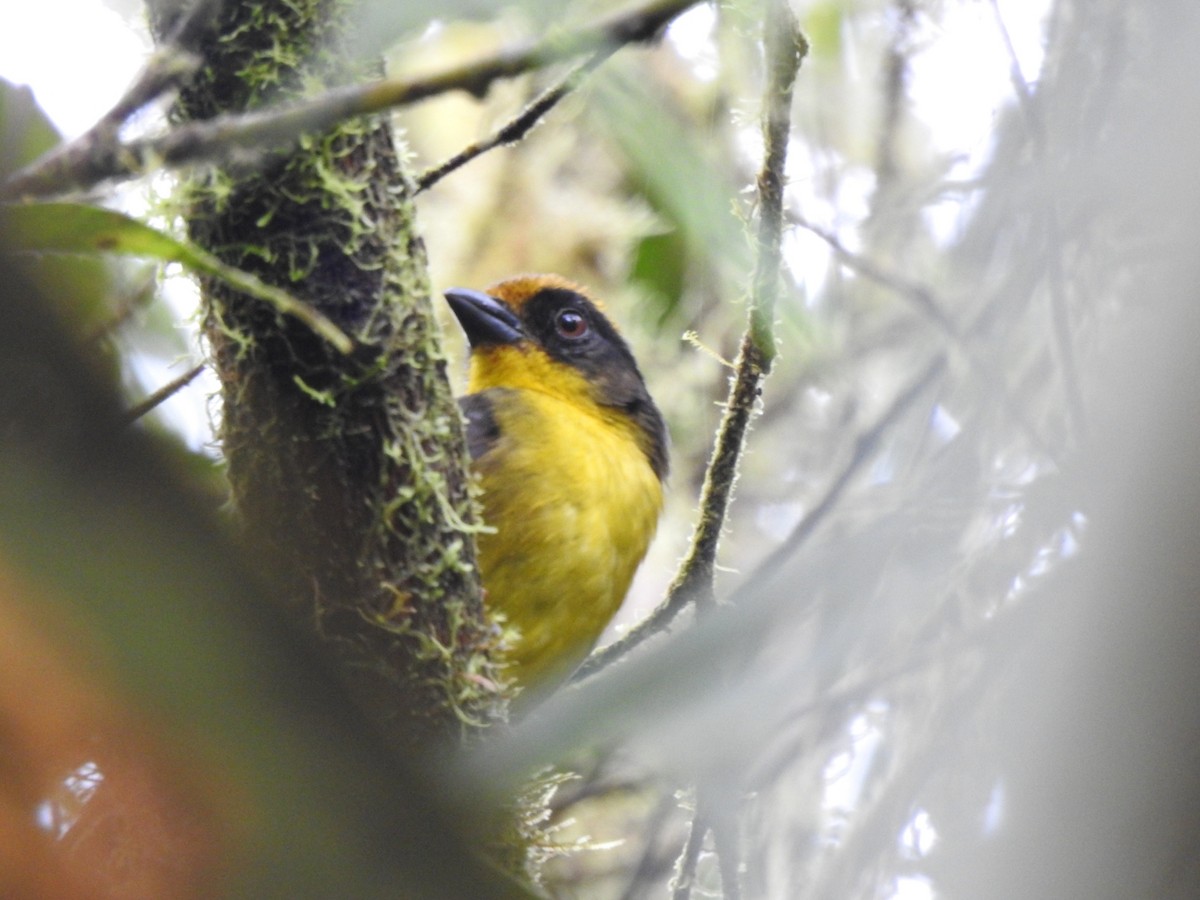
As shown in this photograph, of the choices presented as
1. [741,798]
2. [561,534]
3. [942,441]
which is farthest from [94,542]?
[942,441]

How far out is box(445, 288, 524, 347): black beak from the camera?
3930mm

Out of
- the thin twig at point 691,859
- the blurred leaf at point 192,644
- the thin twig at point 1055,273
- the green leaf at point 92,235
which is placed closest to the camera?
the blurred leaf at point 192,644

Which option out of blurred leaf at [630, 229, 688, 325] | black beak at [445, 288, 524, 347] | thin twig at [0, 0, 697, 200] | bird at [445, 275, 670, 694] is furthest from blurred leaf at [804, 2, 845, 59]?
thin twig at [0, 0, 697, 200]

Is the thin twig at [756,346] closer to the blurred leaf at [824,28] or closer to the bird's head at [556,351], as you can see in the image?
the bird's head at [556,351]

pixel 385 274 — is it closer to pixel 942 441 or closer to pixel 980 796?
pixel 980 796

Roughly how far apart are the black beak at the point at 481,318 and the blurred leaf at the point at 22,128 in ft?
7.57

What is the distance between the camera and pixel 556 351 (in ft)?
13.3

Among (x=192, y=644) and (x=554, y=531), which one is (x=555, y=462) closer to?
(x=554, y=531)

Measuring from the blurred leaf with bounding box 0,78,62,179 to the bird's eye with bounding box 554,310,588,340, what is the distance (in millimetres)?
2546

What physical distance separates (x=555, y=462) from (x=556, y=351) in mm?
701

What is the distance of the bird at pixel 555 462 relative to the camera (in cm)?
325

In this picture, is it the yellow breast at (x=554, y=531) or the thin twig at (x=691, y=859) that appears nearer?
the thin twig at (x=691, y=859)

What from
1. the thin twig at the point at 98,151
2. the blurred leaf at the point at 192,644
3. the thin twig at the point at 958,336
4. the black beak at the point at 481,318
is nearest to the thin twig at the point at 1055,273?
the thin twig at the point at 958,336

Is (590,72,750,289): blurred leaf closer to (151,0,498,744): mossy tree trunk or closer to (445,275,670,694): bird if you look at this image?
(151,0,498,744): mossy tree trunk
